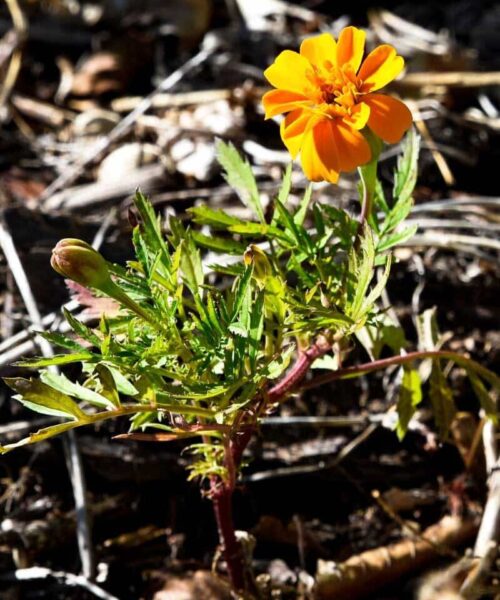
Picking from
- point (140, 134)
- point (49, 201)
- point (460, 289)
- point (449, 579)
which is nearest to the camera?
point (449, 579)

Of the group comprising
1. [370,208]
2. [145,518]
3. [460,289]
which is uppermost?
[370,208]

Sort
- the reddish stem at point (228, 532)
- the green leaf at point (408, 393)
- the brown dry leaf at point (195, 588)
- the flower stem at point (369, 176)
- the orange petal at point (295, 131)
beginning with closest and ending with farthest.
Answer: the orange petal at point (295, 131) < the flower stem at point (369, 176) < the reddish stem at point (228, 532) < the green leaf at point (408, 393) < the brown dry leaf at point (195, 588)

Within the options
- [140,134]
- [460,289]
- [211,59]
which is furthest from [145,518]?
[211,59]

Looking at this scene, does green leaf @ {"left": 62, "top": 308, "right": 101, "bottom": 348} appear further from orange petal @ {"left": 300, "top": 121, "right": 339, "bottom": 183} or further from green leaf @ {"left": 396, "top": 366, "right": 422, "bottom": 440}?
green leaf @ {"left": 396, "top": 366, "right": 422, "bottom": 440}

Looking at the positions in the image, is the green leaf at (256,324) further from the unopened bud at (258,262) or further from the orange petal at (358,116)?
the orange petal at (358,116)

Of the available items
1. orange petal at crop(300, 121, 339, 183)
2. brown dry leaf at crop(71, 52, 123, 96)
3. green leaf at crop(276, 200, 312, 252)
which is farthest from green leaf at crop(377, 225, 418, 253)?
brown dry leaf at crop(71, 52, 123, 96)

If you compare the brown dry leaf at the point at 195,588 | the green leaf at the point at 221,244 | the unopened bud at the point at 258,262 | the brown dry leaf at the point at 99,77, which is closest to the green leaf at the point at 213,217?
the green leaf at the point at 221,244

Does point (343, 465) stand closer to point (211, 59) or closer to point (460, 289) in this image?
point (460, 289)
